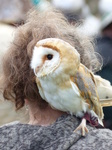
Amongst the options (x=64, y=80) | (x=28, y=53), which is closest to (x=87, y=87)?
(x=64, y=80)

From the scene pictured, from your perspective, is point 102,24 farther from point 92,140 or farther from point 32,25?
point 92,140

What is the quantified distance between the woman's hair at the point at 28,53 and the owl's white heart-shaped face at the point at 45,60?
0.34ft

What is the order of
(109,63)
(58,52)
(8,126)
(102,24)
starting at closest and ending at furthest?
(58,52)
(8,126)
(109,63)
(102,24)

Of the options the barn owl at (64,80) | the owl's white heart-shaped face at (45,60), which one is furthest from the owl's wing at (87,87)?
the owl's white heart-shaped face at (45,60)

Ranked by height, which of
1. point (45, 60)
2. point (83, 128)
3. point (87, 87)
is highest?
point (45, 60)

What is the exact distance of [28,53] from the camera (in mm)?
1654

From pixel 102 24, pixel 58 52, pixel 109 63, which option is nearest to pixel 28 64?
pixel 58 52

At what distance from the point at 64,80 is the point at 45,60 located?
9cm

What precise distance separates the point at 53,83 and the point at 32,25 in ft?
0.96

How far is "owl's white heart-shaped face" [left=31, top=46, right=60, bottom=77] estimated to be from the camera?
1512mm

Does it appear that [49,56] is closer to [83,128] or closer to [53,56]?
[53,56]

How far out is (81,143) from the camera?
5.04ft

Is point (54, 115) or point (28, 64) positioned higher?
point (28, 64)

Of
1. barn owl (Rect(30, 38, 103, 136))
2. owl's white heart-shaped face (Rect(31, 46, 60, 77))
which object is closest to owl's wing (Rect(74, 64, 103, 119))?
barn owl (Rect(30, 38, 103, 136))
